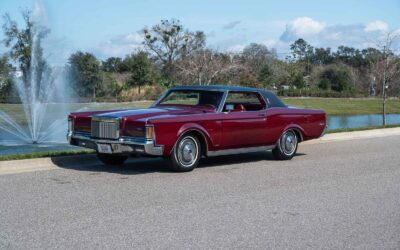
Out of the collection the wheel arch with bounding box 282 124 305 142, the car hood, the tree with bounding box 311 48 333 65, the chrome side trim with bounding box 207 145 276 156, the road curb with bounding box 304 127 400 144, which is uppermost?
the tree with bounding box 311 48 333 65

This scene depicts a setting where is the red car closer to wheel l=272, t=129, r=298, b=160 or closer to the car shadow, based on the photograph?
wheel l=272, t=129, r=298, b=160

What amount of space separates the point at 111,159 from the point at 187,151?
1580 millimetres

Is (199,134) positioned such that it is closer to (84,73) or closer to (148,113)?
(148,113)

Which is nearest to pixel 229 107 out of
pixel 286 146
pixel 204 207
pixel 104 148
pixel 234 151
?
pixel 234 151

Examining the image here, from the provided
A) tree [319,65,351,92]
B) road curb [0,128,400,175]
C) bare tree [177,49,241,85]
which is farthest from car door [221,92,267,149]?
tree [319,65,351,92]

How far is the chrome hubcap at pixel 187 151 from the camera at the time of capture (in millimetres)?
9859

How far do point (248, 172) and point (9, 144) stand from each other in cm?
821

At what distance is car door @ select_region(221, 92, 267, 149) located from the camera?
1062cm

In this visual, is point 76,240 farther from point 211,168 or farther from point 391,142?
point 391,142

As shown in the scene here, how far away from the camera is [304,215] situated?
6.94 m

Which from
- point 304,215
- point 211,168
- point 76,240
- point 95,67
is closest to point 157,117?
point 211,168

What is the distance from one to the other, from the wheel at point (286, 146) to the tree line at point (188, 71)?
36.0 feet

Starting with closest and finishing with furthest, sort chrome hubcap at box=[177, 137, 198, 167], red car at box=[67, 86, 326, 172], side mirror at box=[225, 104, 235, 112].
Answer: red car at box=[67, 86, 326, 172], chrome hubcap at box=[177, 137, 198, 167], side mirror at box=[225, 104, 235, 112]

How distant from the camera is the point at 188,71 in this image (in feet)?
137
